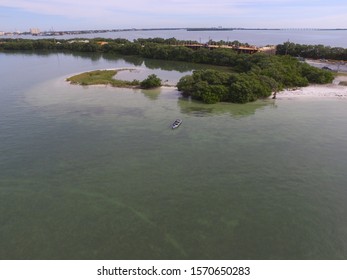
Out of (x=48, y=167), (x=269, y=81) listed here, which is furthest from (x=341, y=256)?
(x=269, y=81)

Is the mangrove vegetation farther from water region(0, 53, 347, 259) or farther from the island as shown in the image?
water region(0, 53, 347, 259)

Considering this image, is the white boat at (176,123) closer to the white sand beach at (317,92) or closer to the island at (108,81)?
the island at (108,81)

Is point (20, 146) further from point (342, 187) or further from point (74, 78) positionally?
point (74, 78)

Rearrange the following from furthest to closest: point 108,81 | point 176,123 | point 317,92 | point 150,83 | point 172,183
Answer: point 108,81 < point 150,83 < point 317,92 < point 176,123 < point 172,183

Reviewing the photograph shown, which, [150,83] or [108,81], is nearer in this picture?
[150,83]

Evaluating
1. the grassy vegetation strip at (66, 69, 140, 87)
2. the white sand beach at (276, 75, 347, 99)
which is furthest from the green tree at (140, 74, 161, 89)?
the white sand beach at (276, 75, 347, 99)

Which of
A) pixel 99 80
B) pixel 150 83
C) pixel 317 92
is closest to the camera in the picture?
pixel 317 92

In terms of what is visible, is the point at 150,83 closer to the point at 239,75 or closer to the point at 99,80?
the point at 99,80

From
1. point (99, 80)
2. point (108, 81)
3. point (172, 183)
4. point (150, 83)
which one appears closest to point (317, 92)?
point (150, 83)

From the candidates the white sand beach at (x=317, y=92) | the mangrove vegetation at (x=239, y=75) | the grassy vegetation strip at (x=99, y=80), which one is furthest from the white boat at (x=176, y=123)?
the grassy vegetation strip at (x=99, y=80)
